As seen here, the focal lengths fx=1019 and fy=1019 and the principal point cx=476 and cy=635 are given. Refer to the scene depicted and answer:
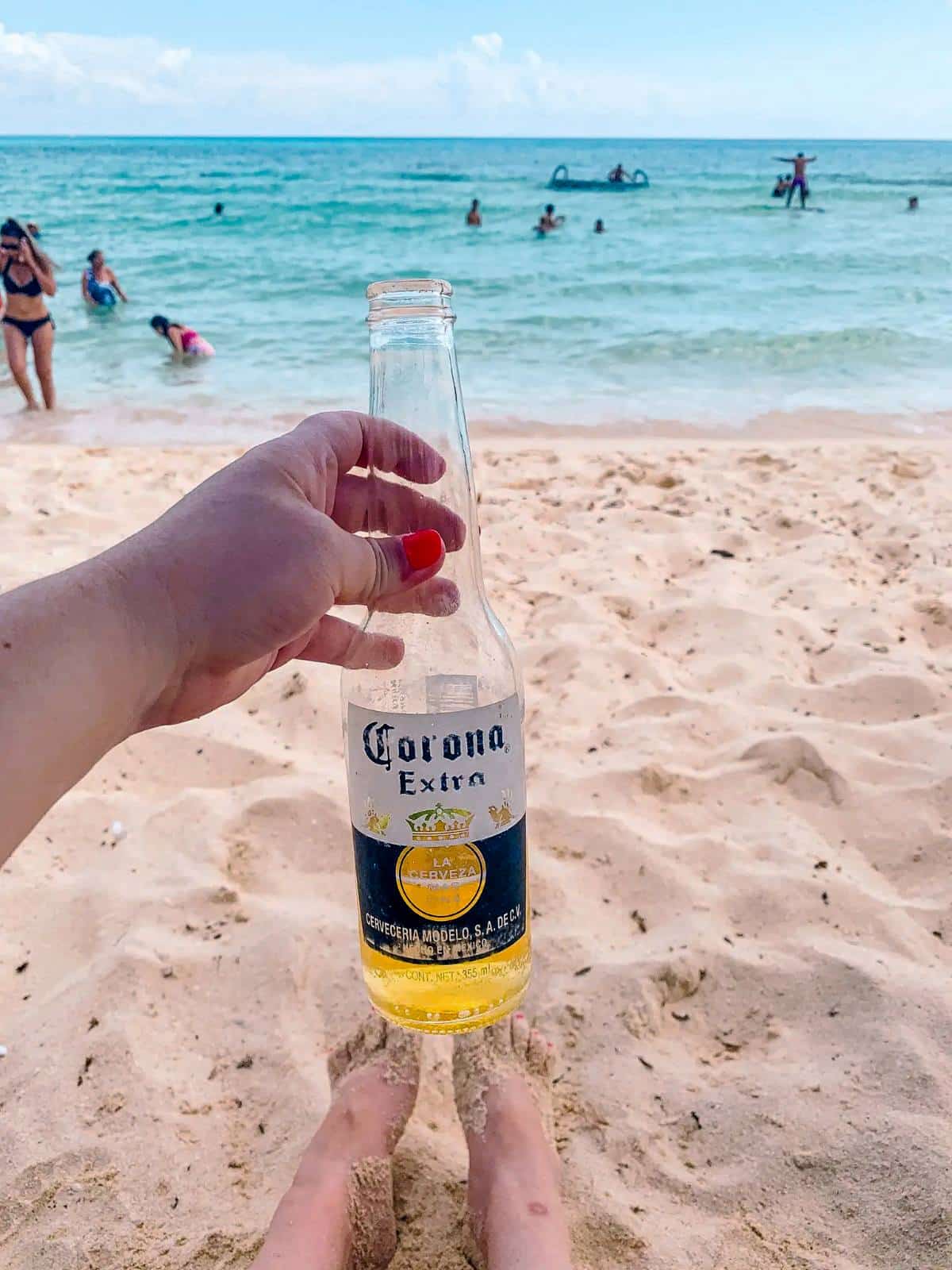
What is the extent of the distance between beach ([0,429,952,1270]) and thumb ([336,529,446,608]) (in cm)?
85

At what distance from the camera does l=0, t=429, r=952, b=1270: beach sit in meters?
1.33

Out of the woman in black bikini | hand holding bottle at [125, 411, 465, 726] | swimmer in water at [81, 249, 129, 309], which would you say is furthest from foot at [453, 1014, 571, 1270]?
swimmer in water at [81, 249, 129, 309]

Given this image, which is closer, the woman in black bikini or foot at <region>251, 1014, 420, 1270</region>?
foot at <region>251, 1014, 420, 1270</region>

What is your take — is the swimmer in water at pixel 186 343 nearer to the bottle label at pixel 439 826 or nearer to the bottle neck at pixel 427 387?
the bottle neck at pixel 427 387

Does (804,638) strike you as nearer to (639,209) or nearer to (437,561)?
(437,561)

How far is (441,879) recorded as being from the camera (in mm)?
1231


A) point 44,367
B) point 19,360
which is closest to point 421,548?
point 44,367

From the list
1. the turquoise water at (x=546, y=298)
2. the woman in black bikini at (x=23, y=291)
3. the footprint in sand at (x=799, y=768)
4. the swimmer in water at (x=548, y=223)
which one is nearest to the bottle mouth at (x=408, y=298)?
→ the footprint in sand at (x=799, y=768)

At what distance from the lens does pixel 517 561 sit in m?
3.48

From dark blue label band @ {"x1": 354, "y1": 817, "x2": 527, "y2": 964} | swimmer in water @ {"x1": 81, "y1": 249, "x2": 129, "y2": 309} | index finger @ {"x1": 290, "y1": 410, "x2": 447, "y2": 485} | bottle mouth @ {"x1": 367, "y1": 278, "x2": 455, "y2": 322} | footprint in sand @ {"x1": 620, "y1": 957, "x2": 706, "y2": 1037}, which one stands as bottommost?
footprint in sand @ {"x1": 620, "y1": 957, "x2": 706, "y2": 1037}

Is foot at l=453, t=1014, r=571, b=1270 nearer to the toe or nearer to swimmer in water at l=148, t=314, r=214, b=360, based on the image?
the toe

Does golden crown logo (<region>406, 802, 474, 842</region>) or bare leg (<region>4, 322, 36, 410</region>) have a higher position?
golden crown logo (<region>406, 802, 474, 842</region>)

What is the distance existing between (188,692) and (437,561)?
316 mm

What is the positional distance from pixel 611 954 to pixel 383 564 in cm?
93
